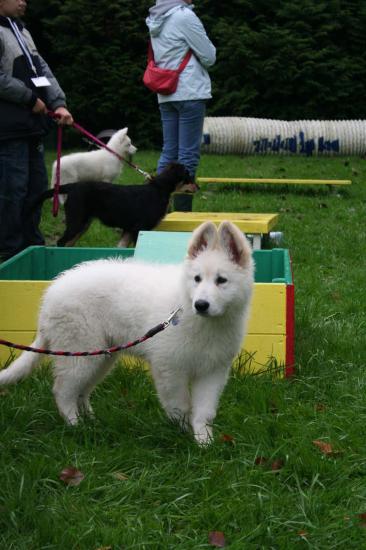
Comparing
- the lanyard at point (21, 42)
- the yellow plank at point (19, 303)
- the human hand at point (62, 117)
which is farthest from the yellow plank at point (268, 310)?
the lanyard at point (21, 42)

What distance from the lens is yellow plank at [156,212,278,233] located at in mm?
6504

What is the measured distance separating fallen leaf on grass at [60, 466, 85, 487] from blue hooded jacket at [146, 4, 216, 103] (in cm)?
538

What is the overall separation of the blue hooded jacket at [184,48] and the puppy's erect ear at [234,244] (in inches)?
186

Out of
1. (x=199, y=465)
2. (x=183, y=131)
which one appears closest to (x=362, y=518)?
(x=199, y=465)

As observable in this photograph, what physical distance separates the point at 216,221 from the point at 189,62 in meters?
2.32

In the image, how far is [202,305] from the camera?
3160mm

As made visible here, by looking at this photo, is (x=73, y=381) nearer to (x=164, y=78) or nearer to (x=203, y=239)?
(x=203, y=239)

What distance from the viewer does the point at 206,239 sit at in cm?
340

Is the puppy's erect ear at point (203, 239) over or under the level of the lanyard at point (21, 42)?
under

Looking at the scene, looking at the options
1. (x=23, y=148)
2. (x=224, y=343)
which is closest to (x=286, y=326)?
(x=224, y=343)

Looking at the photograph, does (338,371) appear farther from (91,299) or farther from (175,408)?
(91,299)

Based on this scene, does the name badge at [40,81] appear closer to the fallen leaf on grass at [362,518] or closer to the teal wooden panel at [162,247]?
the teal wooden panel at [162,247]

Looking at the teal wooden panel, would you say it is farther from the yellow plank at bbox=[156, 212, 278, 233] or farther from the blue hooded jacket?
the blue hooded jacket

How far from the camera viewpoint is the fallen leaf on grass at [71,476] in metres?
2.99
